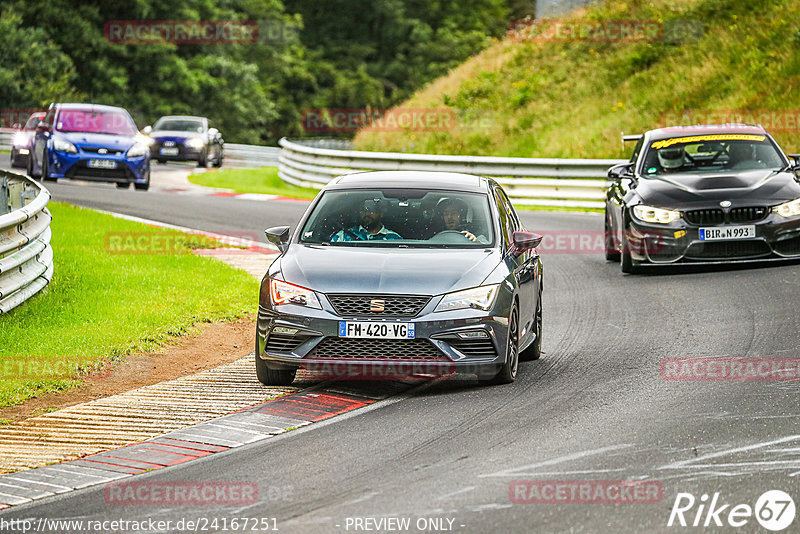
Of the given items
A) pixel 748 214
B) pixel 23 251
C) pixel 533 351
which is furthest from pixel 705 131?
pixel 23 251

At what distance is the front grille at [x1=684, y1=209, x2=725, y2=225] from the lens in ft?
47.5

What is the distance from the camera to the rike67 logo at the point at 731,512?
5.86 metres

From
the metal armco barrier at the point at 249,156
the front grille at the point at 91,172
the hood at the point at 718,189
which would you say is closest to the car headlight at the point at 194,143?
the metal armco barrier at the point at 249,156

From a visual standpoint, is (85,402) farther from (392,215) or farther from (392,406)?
(392,215)

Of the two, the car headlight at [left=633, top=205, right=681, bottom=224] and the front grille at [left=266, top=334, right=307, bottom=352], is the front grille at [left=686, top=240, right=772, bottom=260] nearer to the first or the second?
the car headlight at [left=633, top=205, right=681, bottom=224]

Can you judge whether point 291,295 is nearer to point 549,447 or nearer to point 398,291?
point 398,291

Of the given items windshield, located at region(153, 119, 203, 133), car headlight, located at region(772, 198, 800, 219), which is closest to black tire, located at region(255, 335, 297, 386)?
car headlight, located at region(772, 198, 800, 219)

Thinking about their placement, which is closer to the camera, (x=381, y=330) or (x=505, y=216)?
(x=381, y=330)

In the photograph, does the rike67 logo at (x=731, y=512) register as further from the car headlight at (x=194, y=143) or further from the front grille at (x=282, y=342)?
the car headlight at (x=194, y=143)

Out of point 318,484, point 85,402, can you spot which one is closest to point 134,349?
point 85,402

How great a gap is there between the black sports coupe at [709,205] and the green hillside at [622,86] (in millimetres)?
11625

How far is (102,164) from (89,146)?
431 millimetres

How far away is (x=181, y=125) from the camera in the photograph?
143ft

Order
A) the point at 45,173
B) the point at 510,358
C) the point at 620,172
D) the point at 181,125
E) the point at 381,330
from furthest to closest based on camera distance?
1. the point at 181,125
2. the point at 45,173
3. the point at 620,172
4. the point at 510,358
5. the point at 381,330
